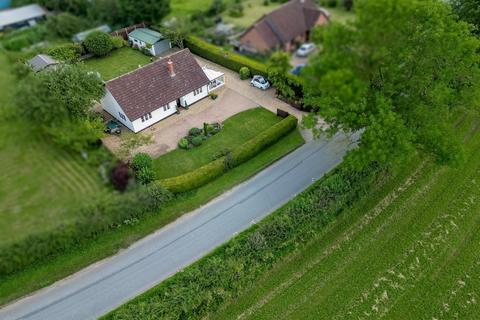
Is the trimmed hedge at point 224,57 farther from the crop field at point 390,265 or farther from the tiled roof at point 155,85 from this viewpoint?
the crop field at point 390,265

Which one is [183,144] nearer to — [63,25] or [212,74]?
[212,74]

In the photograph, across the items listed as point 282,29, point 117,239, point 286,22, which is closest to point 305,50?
point 282,29

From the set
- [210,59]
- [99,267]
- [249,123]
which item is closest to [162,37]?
[210,59]

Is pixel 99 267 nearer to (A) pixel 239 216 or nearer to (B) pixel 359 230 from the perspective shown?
(A) pixel 239 216

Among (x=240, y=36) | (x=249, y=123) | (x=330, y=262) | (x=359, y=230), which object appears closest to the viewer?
(x=330, y=262)

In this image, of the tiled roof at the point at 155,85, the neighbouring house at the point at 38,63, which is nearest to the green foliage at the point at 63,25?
the neighbouring house at the point at 38,63

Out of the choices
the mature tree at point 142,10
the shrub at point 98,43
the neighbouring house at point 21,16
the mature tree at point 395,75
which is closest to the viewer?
the mature tree at point 395,75
